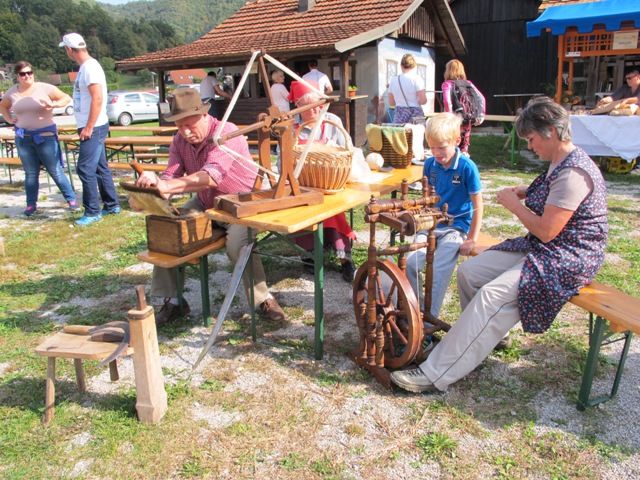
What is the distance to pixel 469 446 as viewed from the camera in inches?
90.3

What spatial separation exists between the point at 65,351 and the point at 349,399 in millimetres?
1339

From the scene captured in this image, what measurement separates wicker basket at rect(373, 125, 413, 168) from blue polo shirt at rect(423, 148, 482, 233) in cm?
87

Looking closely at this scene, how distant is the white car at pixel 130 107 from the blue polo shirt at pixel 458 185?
67.3 ft

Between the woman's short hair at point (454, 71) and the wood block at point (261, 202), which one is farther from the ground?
the woman's short hair at point (454, 71)

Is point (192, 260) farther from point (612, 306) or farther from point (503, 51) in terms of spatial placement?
point (503, 51)

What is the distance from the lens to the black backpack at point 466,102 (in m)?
6.64

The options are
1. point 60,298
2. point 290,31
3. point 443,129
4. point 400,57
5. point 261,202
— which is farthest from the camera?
point 400,57

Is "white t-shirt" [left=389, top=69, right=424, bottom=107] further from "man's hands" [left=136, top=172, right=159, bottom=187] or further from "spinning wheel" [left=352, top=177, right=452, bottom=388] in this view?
"man's hands" [left=136, top=172, right=159, bottom=187]

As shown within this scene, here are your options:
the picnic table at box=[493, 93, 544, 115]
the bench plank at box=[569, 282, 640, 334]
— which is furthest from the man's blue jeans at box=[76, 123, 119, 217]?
the picnic table at box=[493, 93, 544, 115]

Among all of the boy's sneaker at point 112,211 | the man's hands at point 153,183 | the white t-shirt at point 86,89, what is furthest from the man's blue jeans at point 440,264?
the boy's sneaker at point 112,211

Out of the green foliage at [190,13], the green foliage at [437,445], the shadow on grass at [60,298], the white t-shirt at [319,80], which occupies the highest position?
the green foliage at [190,13]

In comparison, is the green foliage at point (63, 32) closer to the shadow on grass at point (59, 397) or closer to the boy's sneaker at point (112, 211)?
the boy's sneaker at point (112, 211)

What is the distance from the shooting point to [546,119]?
2.37 meters

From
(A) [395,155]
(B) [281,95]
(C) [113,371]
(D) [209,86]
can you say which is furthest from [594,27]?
(C) [113,371]
